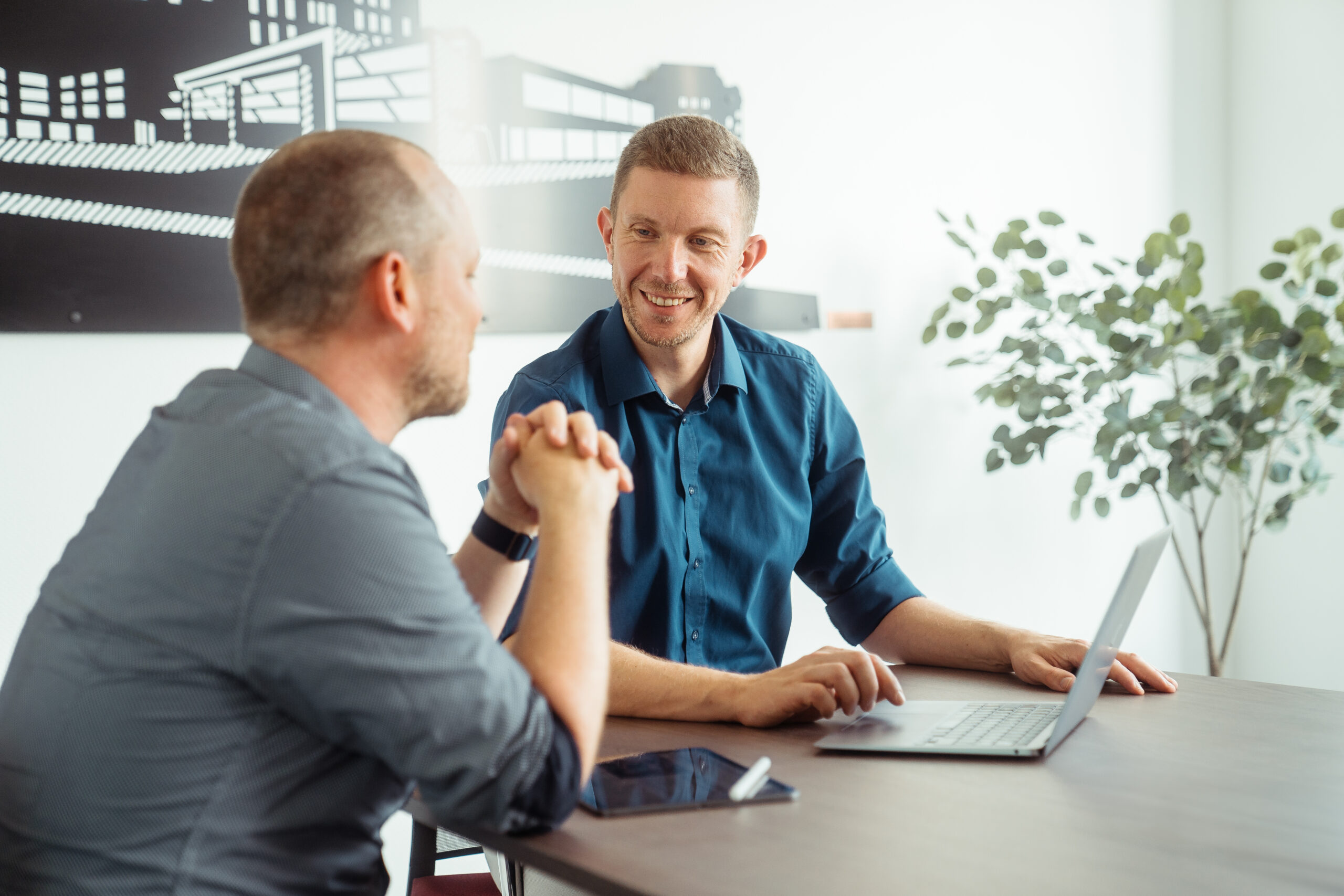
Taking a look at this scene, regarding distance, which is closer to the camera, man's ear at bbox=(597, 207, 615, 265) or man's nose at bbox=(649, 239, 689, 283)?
man's nose at bbox=(649, 239, 689, 283)

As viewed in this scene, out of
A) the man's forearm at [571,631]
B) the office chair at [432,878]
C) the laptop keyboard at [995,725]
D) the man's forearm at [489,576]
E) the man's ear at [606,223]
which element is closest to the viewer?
the man's forearm at [571,631]

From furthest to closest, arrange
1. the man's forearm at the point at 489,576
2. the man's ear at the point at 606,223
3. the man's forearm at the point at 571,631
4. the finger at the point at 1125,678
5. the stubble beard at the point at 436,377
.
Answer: the man's ear at the point at 606,223
the finger at the point at 1125,678
the man's forearm at the point at 489,576
the stubble beard at the point at 436,377
the man's forearm at the point at 571,631

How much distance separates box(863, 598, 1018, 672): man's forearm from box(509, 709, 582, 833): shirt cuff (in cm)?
78

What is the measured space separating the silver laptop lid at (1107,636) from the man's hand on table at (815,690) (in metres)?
0.18

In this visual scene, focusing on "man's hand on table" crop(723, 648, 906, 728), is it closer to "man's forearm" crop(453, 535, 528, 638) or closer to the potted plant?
"man's forearm" crop(453, 535, 528, 638)

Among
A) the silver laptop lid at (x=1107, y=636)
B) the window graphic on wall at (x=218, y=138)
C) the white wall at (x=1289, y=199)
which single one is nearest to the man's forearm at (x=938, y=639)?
the silver laptop lid at (x=1107, y=636)

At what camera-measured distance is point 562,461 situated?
107 centimetres

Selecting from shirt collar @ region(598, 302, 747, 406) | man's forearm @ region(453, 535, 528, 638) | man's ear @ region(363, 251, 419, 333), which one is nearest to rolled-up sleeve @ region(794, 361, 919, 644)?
shirt collar @ region(598, 302, 747, 406)

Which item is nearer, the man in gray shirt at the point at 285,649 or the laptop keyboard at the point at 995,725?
the man in gray shirt at the point at 285,649

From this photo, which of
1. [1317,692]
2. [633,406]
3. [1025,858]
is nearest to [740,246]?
[633,406]

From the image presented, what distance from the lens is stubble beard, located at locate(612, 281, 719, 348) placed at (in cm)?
174

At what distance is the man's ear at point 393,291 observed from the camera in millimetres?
981

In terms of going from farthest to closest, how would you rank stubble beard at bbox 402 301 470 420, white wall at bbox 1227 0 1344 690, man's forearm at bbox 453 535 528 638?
1. white wall at bbox 1227 0 1344 690
2. man's forearm at bbox 453 535 528 638
3. stubble beard at bbox 402 301 470 420

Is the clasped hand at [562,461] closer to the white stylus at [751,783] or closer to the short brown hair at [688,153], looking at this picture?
the white stylus at [751,783]
